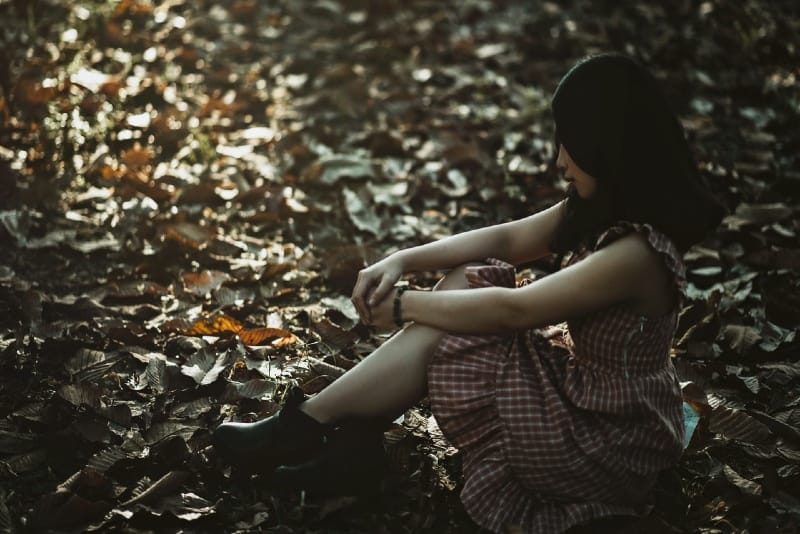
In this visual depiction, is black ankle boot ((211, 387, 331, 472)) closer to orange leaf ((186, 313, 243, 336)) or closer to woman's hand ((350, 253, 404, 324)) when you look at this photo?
woman's hand ((350, 253, 404, 324))

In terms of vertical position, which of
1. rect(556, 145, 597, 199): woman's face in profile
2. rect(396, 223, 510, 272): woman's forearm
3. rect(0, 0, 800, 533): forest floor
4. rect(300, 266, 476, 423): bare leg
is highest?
rect(556, 145, 597, 199): woman's face in profile

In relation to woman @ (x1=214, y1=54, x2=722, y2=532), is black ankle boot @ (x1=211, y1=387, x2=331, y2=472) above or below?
below

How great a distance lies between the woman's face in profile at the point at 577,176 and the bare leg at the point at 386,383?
0.41 meters

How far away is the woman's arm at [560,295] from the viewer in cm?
173

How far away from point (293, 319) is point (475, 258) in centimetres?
74

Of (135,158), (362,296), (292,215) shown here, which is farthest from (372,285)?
(135,158)

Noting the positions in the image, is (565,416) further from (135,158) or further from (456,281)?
(135,158)

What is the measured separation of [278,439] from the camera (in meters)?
1.90

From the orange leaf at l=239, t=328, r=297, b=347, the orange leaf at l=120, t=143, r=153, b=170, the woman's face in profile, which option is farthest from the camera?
the orange leaf at l=120, t=143, r=153, b=170

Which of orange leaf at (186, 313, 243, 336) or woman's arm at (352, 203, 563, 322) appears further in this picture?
orange leaf at (186, 313, 243, 336)

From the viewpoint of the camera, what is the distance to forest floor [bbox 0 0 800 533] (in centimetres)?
196

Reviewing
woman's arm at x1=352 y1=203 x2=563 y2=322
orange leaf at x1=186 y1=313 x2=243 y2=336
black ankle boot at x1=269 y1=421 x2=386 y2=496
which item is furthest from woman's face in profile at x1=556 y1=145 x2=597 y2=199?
orange leaf at x1=186 y1=313 x2=243 y2=336

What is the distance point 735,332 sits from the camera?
2.51 meters

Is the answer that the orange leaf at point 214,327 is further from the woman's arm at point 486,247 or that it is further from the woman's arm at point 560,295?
the woman's arm at point 560,295
